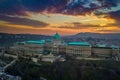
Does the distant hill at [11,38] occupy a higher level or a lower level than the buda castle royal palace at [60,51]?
higher

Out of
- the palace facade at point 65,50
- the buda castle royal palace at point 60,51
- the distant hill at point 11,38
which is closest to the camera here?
the buda castle royal palace at point 60,51

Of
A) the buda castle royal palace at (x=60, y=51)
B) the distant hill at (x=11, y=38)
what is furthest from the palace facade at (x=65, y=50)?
the distant hill at (x=11, y=38)

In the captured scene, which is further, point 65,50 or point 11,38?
point 11,38

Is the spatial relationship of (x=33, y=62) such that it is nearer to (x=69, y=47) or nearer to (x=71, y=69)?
(x=71, y=69)

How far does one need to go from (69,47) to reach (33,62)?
14.7ft

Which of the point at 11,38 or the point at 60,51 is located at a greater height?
the point at 11,38

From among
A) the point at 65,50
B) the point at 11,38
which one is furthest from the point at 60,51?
the point at 11,38

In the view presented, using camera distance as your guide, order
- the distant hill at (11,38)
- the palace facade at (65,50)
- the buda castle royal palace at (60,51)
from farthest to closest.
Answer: the distant hill at (11,38)
the palace facade at (65,50)
the buda castle royal palace at (60,51)

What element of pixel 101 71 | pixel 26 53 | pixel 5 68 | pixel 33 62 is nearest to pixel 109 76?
pixel 101 71

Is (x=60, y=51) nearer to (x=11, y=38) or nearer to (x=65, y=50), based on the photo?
(x=65, y=50)

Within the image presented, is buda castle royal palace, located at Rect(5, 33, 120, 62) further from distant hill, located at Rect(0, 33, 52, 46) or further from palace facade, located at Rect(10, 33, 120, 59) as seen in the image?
distant hill, located at Rect(0, 33, 52, 46)

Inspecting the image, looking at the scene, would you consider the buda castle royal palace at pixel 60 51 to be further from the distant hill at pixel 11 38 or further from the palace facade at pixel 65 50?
the distant hill at pixel 11 38

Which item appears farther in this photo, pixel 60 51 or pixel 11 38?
pixel 11 38

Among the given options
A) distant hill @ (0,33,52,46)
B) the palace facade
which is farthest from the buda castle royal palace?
distant hill @ (0,33,52,46)
